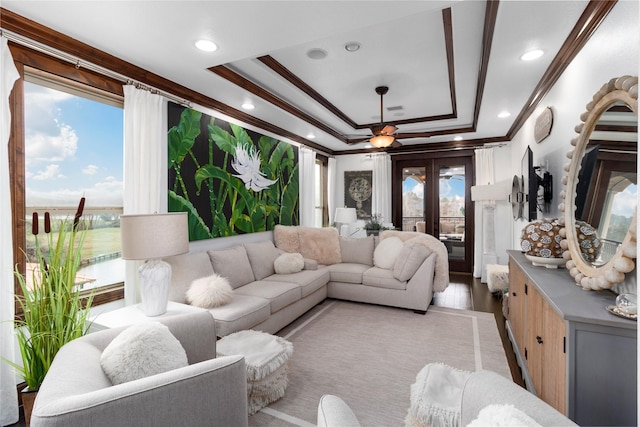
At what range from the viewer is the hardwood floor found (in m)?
3.30

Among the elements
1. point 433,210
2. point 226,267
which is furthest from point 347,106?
point 433,210

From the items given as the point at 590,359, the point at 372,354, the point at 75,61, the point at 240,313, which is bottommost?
the point at 372,354

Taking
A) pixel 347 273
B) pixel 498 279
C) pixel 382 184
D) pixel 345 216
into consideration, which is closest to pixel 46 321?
pixel 347 273

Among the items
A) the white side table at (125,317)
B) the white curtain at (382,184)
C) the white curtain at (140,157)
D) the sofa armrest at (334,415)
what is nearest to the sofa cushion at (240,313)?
the white side table at (125,317)

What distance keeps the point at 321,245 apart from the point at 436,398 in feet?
10.2

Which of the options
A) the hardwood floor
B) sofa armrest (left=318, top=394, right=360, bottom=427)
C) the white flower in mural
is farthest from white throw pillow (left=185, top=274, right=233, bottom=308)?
the hardwood floor

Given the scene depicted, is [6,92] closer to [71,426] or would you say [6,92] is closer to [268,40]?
[268,40]

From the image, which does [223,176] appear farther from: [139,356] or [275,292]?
[139,356]

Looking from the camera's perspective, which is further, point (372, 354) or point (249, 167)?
point (249, 167)

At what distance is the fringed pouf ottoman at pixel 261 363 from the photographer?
6.31ft

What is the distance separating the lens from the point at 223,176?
3.74m

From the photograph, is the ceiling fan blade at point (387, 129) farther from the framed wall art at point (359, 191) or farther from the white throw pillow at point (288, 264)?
the framed wall art at point (359, 191)

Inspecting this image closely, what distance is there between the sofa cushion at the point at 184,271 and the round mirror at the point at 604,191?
9.51 feet

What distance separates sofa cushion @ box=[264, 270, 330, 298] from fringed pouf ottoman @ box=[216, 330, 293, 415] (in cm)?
130
